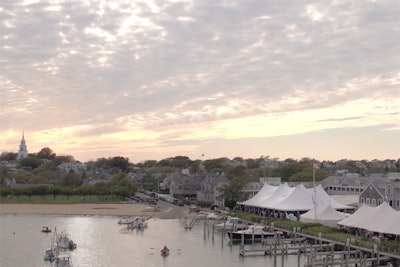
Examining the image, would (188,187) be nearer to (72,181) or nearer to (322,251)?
(72,181)

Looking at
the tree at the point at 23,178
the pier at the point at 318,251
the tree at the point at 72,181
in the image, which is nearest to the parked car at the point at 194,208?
the pier at the point at 318,251

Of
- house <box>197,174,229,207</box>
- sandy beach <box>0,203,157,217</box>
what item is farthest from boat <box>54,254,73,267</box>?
house <box>197,174,229,207</box>

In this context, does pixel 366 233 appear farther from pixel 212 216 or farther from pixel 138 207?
pixel 138 207

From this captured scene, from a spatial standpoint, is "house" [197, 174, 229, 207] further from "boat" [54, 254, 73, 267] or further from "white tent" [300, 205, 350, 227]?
"boat" [54, 254, 73, 267]

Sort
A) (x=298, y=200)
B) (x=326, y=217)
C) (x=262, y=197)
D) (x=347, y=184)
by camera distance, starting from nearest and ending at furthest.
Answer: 1. (x=326, y=217)
2. (x=298, y=200)
3. (x=262, y=197)
4. (x=347, y=184)

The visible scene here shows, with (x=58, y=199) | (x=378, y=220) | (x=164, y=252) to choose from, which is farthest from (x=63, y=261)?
(x=58, y=199)

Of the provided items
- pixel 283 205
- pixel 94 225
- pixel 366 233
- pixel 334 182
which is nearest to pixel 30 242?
pixel 94 225

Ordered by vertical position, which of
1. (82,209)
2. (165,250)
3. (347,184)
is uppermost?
(347,184)
